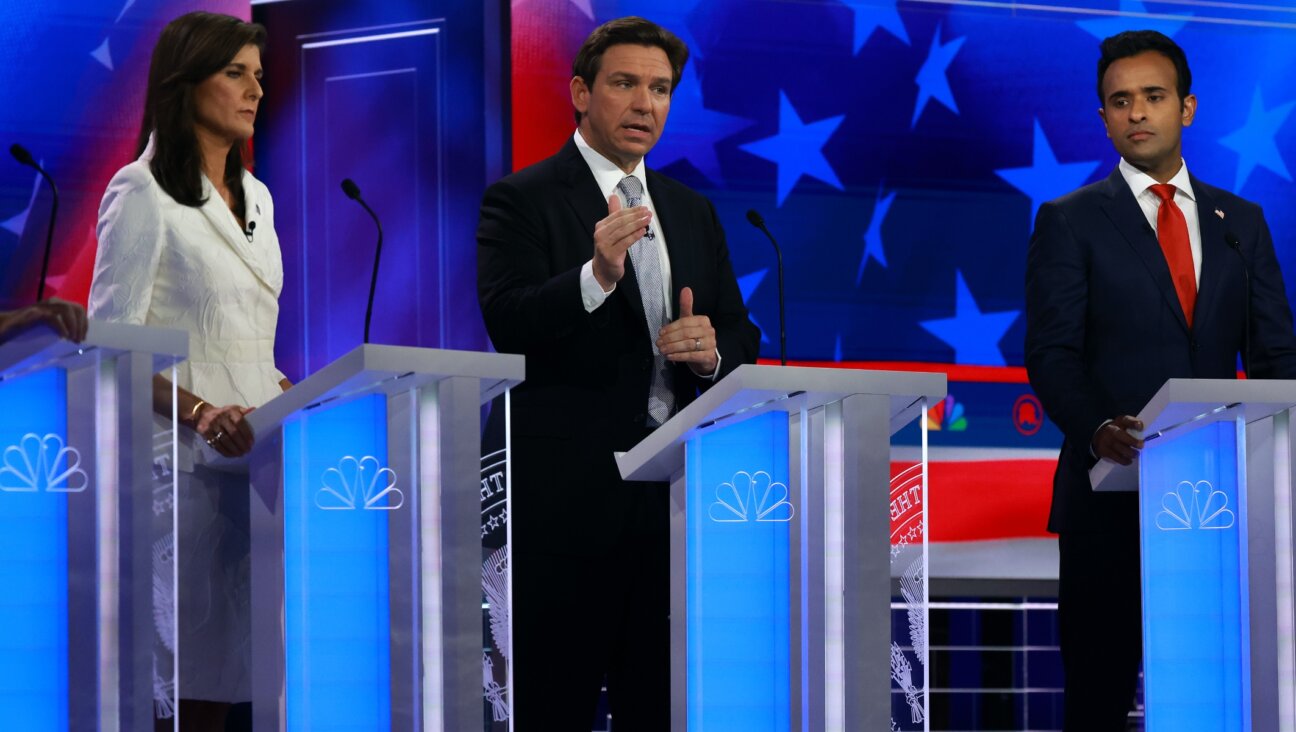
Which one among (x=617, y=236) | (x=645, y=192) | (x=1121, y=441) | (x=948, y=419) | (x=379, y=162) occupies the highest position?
(x=379, y=162)

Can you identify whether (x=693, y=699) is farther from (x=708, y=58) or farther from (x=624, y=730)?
(x=708, y=58)

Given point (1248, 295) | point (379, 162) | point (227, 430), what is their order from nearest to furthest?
1. point (227, 430)
2. point (1248, 295)
3. point (379, 162)

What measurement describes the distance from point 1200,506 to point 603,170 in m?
1.29

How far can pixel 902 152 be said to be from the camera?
14.6 ft

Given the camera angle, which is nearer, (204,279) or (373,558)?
(373,558)

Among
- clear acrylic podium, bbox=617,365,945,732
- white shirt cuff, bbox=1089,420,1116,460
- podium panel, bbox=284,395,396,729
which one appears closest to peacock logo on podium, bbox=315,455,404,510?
podium panel, bbox=284,395,396,729

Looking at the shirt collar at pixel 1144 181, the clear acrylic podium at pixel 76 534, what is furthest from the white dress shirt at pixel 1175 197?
the clear acrylic podium at pixel 76 534

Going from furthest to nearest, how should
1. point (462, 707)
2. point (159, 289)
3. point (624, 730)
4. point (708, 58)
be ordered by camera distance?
1. point (708, 58)
2. point (624, 730)
3. point (159, 289)
4. point (462, 707)

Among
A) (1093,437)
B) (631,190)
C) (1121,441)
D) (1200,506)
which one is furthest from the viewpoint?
(631,190)

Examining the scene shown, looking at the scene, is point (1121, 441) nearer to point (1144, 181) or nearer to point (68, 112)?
point (1144, 181)

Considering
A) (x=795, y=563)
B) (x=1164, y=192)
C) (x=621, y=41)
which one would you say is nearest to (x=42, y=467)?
(x=795, y=563)

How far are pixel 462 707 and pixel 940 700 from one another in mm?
2478

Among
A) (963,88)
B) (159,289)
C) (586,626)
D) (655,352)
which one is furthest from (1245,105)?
(159,289)

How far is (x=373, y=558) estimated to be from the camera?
2.34 metres
